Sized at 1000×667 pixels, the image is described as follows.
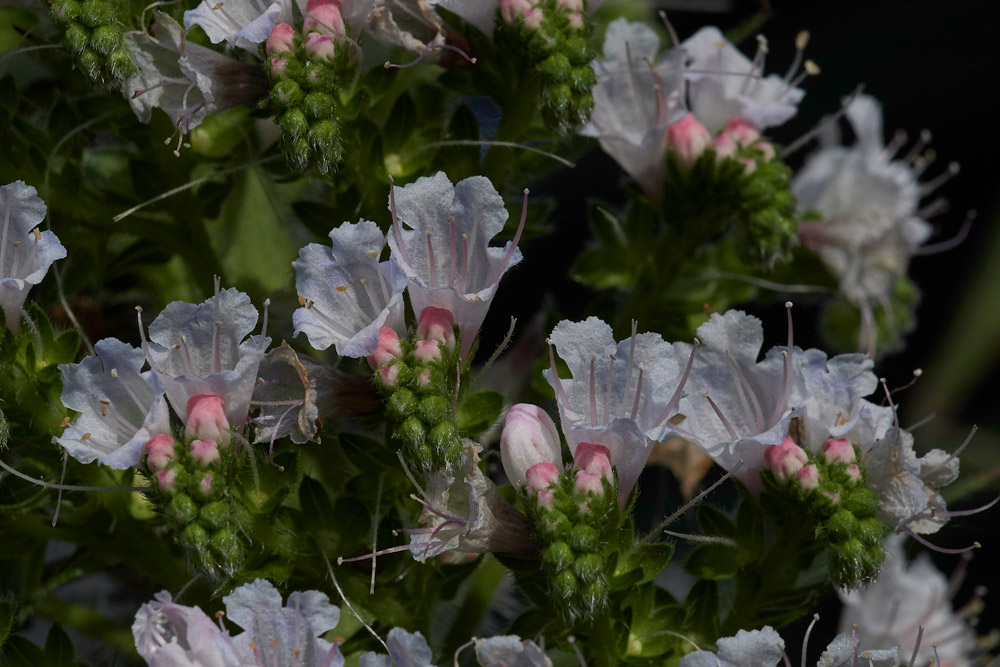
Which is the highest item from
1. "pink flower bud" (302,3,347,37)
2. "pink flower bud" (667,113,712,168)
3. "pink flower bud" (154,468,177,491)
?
"pink flower bud" (302,3,347,37)

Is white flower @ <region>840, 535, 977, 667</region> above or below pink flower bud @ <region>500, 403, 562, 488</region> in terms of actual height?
below

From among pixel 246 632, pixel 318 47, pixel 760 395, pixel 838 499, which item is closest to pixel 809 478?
pixel 838 499

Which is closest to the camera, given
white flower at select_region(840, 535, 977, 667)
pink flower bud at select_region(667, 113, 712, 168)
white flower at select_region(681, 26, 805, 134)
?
pink flower bud at select_region(667, 113, 712, 168)

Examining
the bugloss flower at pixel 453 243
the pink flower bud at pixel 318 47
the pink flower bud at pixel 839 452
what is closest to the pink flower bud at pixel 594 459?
the bugloss flower at pixel 453 243

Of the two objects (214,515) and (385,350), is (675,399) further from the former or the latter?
(214,515)

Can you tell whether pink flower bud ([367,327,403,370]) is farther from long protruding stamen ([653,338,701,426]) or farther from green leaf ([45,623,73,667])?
green leaf ([45,623,73,667])

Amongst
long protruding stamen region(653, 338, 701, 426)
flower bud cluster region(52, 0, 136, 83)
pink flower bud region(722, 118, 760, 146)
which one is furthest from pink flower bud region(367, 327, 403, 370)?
pink flower bud region(722, 118, 760, 146)

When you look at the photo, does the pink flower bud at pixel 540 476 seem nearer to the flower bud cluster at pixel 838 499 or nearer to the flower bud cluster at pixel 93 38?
the flower bud cluster at pixel 838 499
